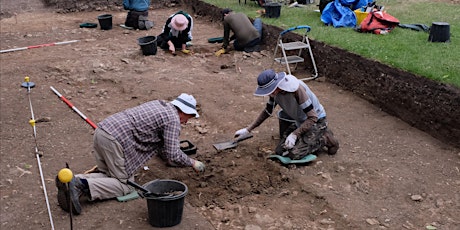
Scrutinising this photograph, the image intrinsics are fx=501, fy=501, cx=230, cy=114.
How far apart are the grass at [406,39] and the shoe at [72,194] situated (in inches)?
190

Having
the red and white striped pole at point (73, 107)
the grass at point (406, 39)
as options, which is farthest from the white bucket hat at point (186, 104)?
the grass at point (406, 39)

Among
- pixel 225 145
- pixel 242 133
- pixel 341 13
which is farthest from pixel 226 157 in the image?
pixel 341 13

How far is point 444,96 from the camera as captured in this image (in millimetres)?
6590

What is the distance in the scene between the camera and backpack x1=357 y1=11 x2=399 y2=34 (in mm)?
9531

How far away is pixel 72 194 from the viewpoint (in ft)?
15.4

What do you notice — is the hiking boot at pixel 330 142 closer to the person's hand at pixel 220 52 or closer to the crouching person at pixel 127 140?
the crouching person at pixel 127 140

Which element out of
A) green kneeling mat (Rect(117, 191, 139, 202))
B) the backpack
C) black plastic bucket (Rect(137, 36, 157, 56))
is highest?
the backpack

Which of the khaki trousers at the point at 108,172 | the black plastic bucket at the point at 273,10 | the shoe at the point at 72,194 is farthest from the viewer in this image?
the black plastic bucket at the point at 273,10

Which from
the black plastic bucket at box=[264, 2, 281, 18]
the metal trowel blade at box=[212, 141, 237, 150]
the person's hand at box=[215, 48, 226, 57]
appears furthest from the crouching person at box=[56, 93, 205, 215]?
the black plastic bucket at box=[264, 2, 281, 18]

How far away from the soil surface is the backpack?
140 centimetres

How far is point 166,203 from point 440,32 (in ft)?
19.8

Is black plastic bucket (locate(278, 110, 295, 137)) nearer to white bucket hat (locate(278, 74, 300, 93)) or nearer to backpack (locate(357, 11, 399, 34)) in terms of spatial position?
white bucket hat (locate(278, 74, 300, 93))

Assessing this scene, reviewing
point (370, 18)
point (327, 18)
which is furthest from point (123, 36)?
point (370, 18)

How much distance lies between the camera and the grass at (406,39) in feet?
23.9
